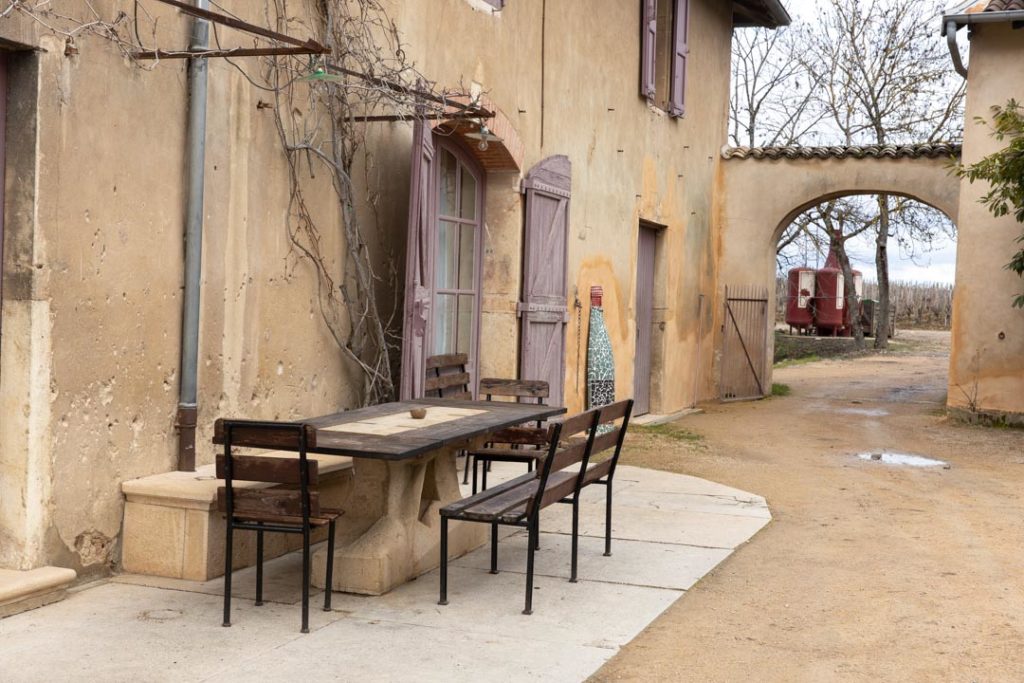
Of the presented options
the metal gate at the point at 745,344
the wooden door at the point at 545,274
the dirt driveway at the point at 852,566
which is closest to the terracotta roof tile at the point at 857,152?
the metal gate at the point at 745,344

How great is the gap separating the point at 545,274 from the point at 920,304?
89.4 feet

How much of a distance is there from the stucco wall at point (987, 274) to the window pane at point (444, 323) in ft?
20.6

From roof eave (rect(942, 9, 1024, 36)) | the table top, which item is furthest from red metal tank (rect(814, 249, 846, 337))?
the table top

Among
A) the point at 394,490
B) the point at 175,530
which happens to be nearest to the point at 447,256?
the point at 394,490

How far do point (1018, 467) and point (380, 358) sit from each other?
5465mm

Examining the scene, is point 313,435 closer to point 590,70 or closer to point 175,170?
point 175,170

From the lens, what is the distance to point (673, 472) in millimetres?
8453

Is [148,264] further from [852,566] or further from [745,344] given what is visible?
[745,344]

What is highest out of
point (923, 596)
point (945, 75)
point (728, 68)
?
point (945, 75)

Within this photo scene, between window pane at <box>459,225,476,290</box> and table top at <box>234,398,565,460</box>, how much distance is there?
7.54 feet

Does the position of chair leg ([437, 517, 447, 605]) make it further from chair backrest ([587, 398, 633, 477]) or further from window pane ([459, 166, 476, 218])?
window pane ([459, 166, 476, 218])

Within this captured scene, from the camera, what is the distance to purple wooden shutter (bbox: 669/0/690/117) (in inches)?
480

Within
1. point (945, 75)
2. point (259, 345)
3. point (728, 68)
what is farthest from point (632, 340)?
point (945, 75)

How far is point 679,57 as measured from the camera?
12320 millimetres
